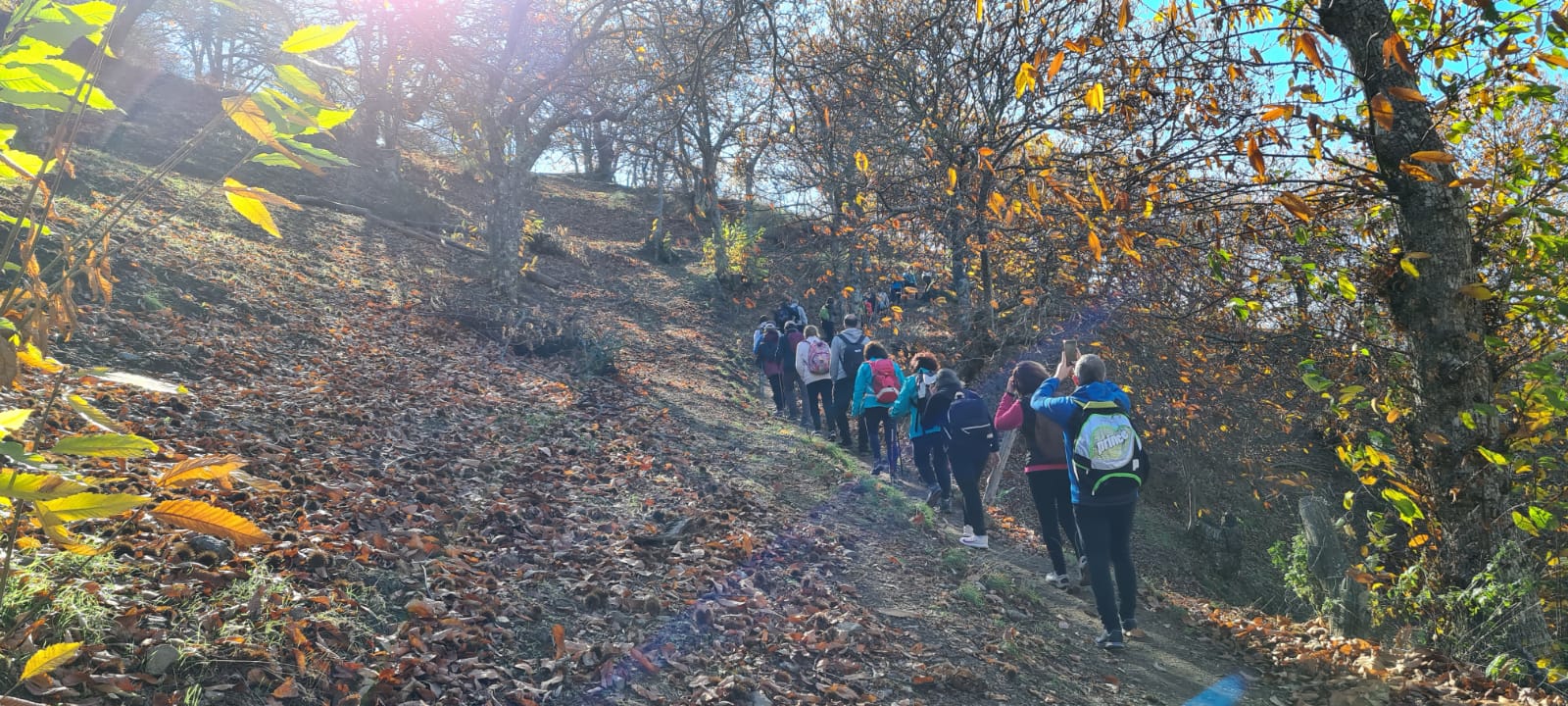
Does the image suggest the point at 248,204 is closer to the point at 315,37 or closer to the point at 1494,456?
the point at 315,37

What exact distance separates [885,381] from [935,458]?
4.41ft

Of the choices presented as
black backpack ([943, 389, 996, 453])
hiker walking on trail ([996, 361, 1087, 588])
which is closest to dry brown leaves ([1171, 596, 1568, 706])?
hiker walking on trail ([996, 361, 1087, 588])

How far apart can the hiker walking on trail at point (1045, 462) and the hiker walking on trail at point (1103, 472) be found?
62cm

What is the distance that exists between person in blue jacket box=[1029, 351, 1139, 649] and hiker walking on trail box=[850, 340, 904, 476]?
159 inches

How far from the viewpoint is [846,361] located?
11086 mm

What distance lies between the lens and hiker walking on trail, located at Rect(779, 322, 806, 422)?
42.3 ft

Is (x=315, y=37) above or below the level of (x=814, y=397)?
above

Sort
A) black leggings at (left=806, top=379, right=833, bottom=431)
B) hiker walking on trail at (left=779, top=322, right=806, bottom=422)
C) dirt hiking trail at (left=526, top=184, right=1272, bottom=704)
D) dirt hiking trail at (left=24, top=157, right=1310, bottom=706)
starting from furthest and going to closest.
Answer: hiker walking on trail at (left=779, top=322, right=806, bottom=422), black leggings at (left=806, top=379, right=833, bottom=431), dirt hiking trail at (left=526, top=184, right=1272, bottom=704), dirt hiking trail at (left=24, top=157, right=1310, bottom=706)

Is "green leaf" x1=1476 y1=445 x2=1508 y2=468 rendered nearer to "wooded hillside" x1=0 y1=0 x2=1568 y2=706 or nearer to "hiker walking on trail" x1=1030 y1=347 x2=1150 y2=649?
"wooded hillside" x1=0 y1=0 x2=1568 y2=706

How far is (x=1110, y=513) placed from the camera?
5629mm

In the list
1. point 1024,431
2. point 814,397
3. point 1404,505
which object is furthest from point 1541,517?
point 814,397

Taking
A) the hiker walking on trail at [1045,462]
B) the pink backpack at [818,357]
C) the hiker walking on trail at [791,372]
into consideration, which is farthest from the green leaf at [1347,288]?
the hiker walking on trail at [791,372]

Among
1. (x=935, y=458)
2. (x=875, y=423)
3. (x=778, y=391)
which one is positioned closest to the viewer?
(x=935, y=458)

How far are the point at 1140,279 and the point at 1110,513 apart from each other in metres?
3.02
